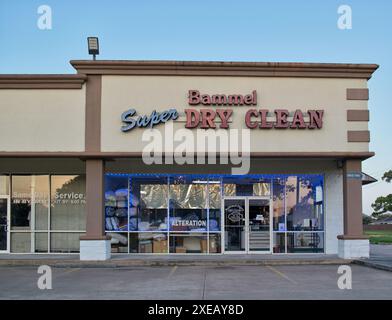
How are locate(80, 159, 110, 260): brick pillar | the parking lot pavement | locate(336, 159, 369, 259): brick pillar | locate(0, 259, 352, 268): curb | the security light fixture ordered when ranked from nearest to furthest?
the parking lot pavement → locate(0, 259, 352, 268): curb → locate(80, 159, 110, 260): brick pillar → locate(336, 159, 369, 259): brick pillar → the security light fixture

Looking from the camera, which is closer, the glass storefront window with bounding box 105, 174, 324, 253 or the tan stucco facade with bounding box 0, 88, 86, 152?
the tan stucco facade with bounding box 0, 88, 86, 152

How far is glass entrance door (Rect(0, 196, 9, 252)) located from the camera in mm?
22656

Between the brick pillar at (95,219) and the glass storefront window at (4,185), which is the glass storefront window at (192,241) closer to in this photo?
the brick pillar at (95,219)

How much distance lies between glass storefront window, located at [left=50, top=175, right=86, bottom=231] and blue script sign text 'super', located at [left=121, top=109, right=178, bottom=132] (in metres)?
3.86

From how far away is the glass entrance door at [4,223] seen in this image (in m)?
22.7

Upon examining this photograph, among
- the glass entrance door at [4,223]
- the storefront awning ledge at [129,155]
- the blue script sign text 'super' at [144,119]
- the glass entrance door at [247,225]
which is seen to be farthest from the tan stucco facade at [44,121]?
the glass entrance door at [247,225]

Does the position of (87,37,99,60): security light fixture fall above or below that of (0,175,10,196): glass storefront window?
above

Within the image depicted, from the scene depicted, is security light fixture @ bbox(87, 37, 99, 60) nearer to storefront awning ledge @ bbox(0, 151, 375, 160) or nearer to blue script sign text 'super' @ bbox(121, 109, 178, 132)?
blue script sign text 'super' @ bbox(121, 109, 178, 132)

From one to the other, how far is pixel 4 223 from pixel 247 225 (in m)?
9.39

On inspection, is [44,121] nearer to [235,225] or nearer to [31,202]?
[31,202]

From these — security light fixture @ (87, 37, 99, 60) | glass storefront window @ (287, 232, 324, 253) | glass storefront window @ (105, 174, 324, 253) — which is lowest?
glass storefront window @ (287, 232, 324, 253)

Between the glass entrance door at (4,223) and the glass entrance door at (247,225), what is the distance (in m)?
8.42

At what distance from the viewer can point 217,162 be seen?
71.6 ft

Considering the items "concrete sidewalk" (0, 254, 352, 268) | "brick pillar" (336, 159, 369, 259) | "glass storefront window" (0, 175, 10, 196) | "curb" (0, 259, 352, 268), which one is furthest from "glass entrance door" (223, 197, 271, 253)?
"glass storefront window" (0, 175, 10, 196)
